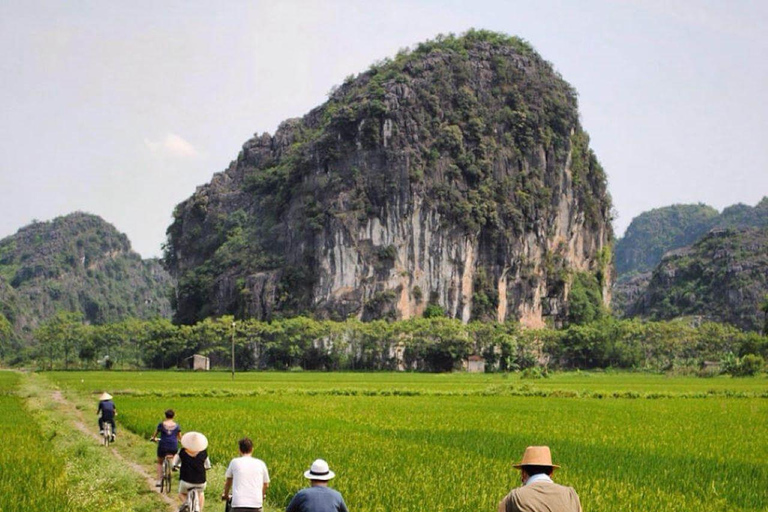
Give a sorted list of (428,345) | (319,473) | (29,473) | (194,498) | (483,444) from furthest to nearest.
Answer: (428,345) → (483,444) → (29,473) → (194,498) → (319,473)

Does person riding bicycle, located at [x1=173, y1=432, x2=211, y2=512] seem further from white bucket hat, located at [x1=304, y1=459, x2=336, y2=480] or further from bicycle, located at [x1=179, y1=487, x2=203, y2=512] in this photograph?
white bucket hat, located at [x1=304, y1=459, x2=336, y2=480]

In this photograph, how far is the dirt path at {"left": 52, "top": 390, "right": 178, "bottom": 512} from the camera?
16.0 metres

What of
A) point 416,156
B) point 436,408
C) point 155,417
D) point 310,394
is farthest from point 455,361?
point 155,417

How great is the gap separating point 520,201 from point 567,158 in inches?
575

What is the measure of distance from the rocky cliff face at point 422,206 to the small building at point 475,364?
48.9 ft

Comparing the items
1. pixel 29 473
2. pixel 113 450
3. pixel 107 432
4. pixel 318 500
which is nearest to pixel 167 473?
pixel 29 473

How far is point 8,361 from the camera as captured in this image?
13812 cm

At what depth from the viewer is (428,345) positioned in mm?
97875

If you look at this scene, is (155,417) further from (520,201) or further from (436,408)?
(520,201)

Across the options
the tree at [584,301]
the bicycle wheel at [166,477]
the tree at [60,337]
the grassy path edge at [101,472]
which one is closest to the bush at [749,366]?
the tree at [584,301]

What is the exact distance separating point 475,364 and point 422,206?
1087 inches

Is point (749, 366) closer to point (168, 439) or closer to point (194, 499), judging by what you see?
point (168, 439)

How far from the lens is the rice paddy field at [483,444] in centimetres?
1487

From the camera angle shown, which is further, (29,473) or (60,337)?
(60,337)
